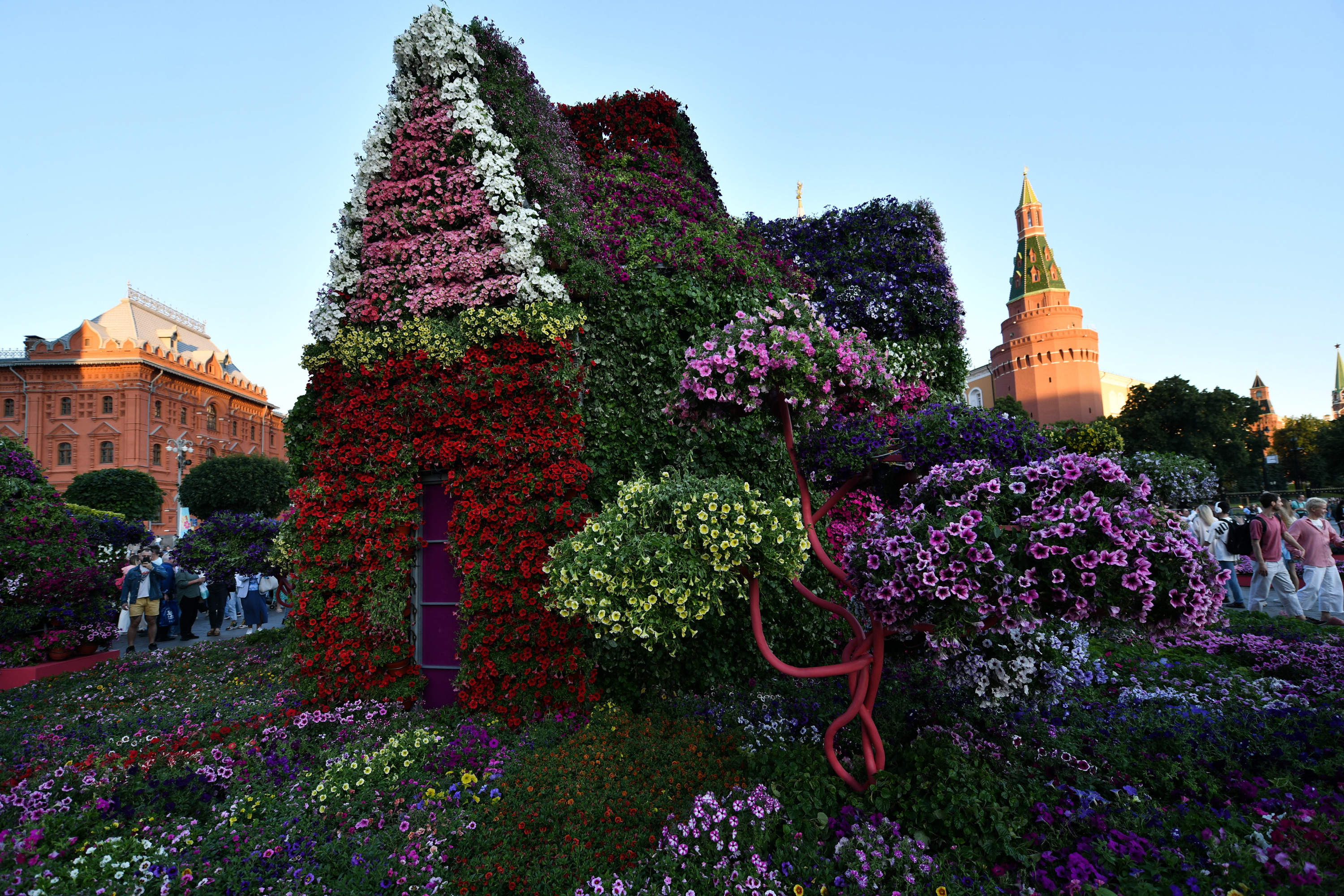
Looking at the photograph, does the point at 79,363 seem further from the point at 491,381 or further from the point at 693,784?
the point at 693,784

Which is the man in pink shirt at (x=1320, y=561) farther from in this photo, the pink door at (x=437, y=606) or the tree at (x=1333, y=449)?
the tree at (x=1333, y=449)

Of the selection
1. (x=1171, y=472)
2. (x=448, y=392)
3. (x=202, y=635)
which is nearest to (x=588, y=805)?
(x=448, y=392)

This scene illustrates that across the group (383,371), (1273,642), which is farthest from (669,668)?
(1273,642)

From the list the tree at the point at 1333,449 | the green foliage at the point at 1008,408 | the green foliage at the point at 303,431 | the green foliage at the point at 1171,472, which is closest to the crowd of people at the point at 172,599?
the green foliage at the point at 303,431

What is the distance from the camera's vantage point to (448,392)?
574cm

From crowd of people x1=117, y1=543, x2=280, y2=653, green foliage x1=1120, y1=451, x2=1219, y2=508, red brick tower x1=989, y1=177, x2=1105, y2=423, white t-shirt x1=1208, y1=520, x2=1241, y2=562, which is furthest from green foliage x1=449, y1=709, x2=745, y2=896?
red brick tower x1=989, y1=177, x2=1105, y2=423

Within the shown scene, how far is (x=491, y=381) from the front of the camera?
5.70m

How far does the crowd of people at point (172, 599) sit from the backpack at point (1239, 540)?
628 inches

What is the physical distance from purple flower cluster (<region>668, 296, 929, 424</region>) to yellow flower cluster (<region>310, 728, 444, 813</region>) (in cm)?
309

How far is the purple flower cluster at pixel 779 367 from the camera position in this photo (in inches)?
162

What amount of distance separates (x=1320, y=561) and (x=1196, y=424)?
4027cm

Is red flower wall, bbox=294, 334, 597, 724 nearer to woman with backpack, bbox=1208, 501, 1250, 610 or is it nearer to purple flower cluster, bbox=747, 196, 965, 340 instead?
purple flower cluster, bbox=747, 196, 965, 340

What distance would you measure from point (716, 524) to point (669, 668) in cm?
277

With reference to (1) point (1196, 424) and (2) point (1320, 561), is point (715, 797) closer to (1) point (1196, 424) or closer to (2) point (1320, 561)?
(2) point (1320, 561)
